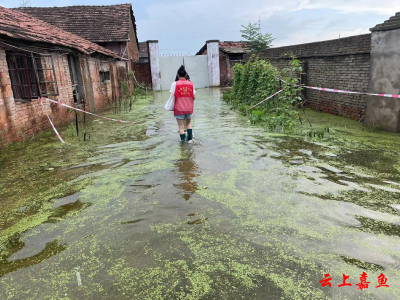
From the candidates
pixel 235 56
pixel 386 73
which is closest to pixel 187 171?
pixel 386 73

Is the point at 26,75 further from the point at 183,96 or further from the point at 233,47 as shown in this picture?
the point at 233,47

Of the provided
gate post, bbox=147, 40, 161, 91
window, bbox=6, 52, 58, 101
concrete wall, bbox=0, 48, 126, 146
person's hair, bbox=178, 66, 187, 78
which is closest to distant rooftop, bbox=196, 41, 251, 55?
gate post, bbox=147, 40, 161, 91

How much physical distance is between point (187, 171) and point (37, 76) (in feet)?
15.5

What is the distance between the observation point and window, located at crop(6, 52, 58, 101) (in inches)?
254

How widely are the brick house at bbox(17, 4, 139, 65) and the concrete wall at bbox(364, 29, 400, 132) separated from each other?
49.7ft

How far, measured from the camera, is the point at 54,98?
8.34m

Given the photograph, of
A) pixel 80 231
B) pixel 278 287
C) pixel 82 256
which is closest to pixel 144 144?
pixel 80 231

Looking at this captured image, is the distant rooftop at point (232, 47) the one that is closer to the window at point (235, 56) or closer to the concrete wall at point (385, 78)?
the window at point (235, 56)

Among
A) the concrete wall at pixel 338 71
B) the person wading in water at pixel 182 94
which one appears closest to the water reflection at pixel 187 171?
the person wading in water at pixel 182 94

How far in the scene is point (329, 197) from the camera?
11.0 feet

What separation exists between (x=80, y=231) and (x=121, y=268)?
0.78 m

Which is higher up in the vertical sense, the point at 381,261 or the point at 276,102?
the point at 276,102

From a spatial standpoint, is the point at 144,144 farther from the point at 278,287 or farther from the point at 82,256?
the point at 278,287

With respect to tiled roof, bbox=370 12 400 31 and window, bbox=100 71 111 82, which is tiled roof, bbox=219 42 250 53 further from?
tiled roof, bbox=370 12 400 31
